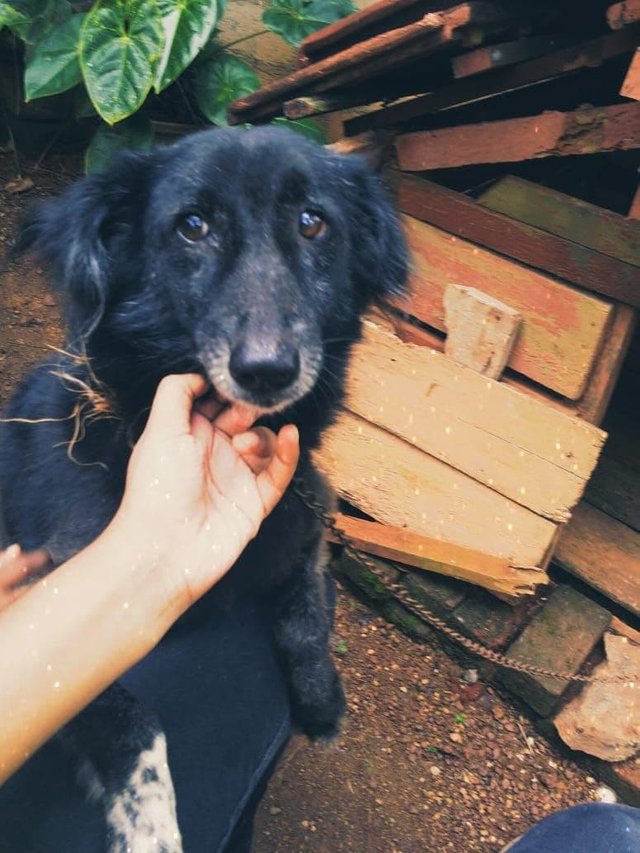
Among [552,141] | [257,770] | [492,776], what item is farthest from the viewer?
[492,776]

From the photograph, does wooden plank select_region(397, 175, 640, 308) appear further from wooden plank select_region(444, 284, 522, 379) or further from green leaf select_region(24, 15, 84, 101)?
green leaf select_region(24, 15, 84, 101)

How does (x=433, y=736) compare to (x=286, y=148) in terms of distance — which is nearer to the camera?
(x=286, y=148)

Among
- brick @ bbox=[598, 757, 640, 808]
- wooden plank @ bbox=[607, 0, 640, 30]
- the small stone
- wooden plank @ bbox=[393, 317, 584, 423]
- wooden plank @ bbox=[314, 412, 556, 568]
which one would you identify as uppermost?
wooden plank @ bbox=[607, 0, 640, 30]

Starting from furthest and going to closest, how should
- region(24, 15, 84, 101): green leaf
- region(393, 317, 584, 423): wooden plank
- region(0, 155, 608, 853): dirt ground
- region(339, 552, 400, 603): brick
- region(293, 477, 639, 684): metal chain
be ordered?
region(24, 15, 84, 101): green leaf → region(339, 552, 400, 603): brick → region(393, 317, 584, 423): wooden plank → region(0, 155, 608, 853): dirt ground → region(293, 477, 639, 684): metal chain

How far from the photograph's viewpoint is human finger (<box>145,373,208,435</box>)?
1447 mm

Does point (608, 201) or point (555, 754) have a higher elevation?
point (608, 201)

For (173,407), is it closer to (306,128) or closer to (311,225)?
(311,225)

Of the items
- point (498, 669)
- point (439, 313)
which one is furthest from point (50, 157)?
point (498, 669)

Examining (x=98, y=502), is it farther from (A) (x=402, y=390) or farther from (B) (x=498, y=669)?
(B) (x=498, y=669)

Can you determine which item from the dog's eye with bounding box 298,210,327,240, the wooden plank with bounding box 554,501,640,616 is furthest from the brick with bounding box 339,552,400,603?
the dog's eye with bounding box 298,210,327,240

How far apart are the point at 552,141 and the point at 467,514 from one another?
1285mm

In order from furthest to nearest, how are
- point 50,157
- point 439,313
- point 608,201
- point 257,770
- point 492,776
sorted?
point 50,157, point 608,201, point 439,313, point 492,776, point 257,770

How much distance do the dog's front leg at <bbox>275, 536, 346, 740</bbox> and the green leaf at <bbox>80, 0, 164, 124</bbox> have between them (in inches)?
75.4

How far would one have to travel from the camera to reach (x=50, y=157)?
441cm
